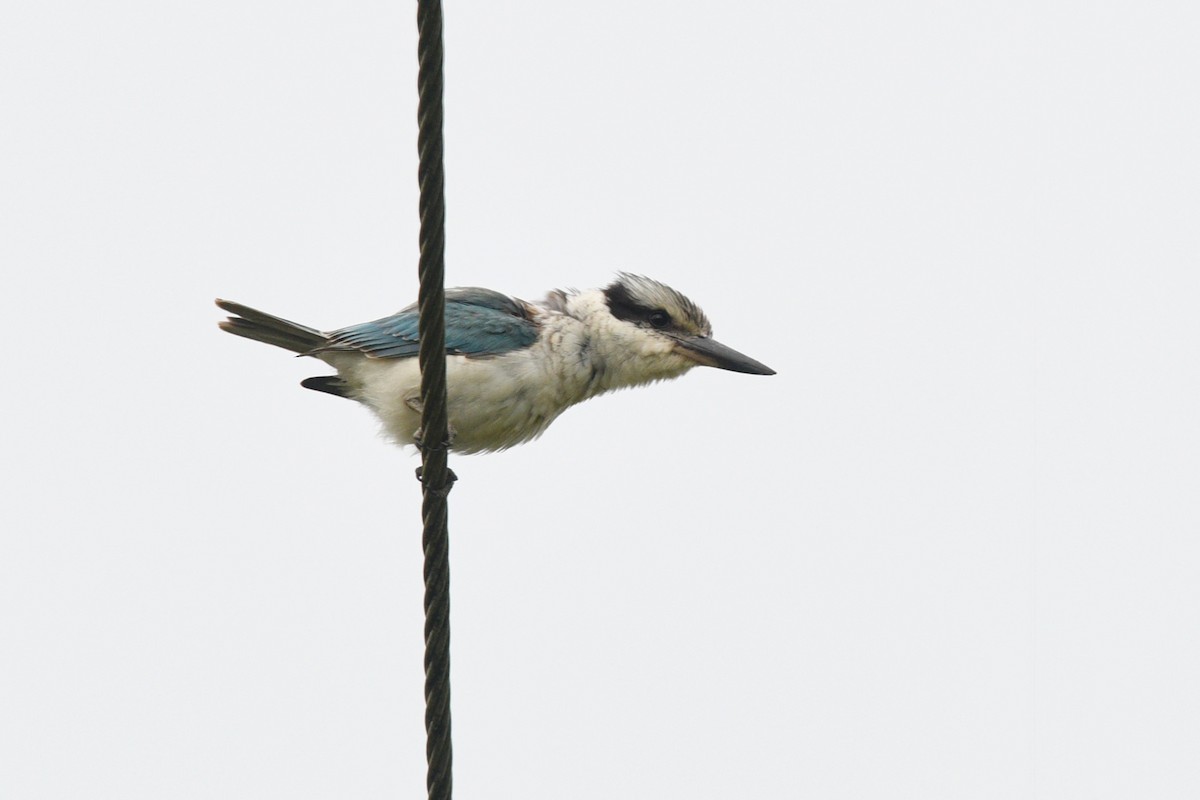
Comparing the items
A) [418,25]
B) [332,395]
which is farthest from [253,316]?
[418,25]

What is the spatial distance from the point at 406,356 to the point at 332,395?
64 centimetres

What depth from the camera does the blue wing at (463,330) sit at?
6.48 metres

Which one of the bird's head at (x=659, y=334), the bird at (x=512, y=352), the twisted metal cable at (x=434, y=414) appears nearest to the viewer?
the twisted metal cable at (x=434, y=414)

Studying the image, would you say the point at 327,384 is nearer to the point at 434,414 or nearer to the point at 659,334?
the point at 659,334

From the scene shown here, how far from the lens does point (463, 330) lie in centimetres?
650

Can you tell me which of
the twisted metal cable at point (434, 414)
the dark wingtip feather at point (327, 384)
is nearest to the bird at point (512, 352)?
the dark wingtip feather at point (327, 384)

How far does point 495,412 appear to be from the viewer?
6387mm

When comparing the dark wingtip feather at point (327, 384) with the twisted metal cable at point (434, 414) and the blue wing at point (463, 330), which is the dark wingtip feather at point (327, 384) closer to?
the blue wing at point (463, 330)

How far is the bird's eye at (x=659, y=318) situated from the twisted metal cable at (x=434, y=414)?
106 inches

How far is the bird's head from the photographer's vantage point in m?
6.99

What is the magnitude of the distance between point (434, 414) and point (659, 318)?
2.97 m

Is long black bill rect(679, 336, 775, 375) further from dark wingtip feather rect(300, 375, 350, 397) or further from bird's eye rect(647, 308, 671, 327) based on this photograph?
dark wingtip feather rect(300, 375, 350, 397)

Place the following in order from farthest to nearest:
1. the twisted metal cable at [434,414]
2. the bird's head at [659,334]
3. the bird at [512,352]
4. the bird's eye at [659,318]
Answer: the bird's eye at [659,318] → the bird's head at [659,334] → the bird at [512,352] → the twisted metal cable at [434,414]

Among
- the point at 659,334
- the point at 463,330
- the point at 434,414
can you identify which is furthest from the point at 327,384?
the point at 434,414
